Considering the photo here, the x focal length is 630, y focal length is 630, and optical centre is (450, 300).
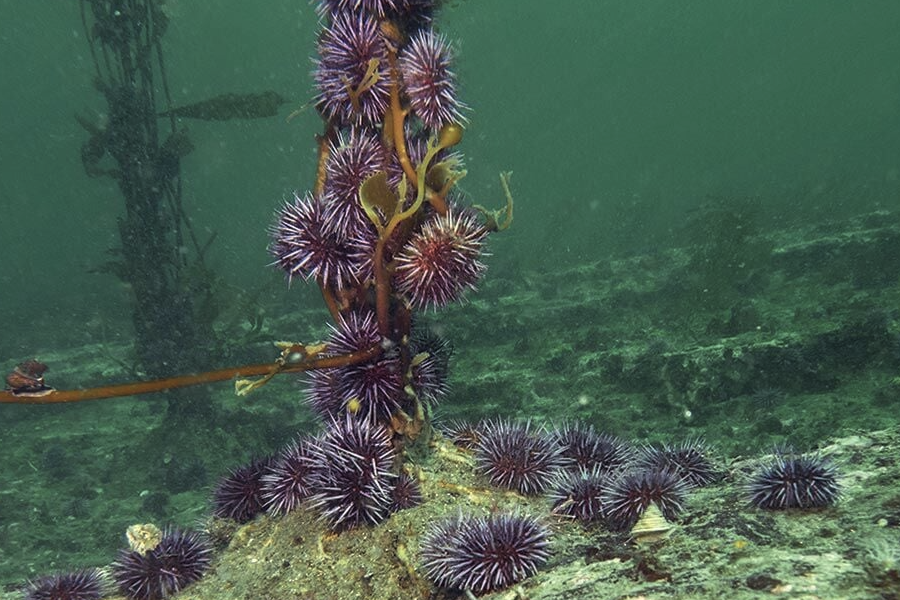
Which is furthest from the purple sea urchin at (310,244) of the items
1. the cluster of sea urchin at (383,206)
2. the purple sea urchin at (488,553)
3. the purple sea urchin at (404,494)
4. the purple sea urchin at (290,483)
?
the purple sea urchin at (488,553)

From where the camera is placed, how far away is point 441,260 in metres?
3.42

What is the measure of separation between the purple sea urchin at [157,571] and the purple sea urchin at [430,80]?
2861mm

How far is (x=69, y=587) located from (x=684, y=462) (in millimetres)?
3664

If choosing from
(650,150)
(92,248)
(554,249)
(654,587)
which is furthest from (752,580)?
(650,150)

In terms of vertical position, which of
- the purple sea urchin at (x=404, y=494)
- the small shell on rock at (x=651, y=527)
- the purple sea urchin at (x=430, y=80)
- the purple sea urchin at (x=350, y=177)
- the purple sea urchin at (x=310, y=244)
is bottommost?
the small shell on rock at (x=651, y=527)

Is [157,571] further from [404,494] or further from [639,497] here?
[639,497]

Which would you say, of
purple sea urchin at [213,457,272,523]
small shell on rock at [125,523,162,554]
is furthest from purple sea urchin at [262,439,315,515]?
small shell on rock at [125,523,162,554]

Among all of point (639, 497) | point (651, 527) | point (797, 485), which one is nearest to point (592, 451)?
point (639, 497)

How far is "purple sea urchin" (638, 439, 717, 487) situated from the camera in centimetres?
377

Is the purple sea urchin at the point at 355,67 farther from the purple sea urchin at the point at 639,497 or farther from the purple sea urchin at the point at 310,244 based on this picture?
the purple sea urchin at the point at 639,497

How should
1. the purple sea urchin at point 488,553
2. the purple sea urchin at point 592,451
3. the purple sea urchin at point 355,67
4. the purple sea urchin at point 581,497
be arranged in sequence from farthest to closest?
1. the purple sea urchin at point 592,451
2. the purple sea urchin at point 355,67
3. the purple sea urchin at point 581,497
4. the purple sea urchin at point 488,553

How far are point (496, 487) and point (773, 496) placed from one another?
5.05ft

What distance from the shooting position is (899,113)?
2768 inches

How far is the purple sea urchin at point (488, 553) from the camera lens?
9.16 ft
